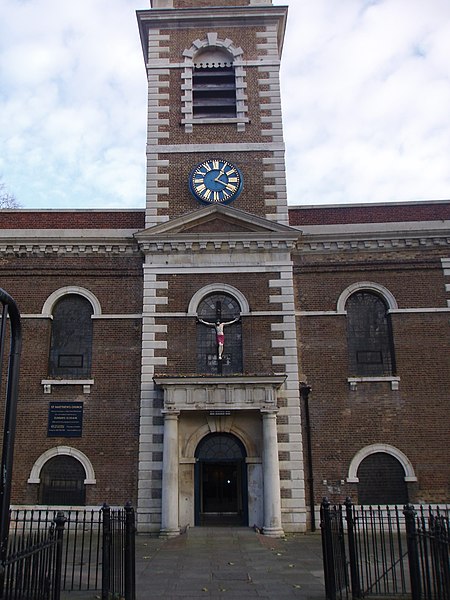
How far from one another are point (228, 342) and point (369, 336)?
4.27m

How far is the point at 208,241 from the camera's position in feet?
57.6

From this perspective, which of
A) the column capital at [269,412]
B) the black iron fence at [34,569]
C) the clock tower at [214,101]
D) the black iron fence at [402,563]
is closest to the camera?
the black iron fence at [34,569]

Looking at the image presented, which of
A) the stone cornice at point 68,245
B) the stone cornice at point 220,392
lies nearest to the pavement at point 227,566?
the stone cornice at point 220,392

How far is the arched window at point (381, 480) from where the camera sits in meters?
15.7

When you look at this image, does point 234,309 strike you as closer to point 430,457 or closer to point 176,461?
point 176,461

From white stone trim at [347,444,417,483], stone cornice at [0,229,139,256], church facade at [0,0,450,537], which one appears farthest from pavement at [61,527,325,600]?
stone cornice at [0,229,139,256]

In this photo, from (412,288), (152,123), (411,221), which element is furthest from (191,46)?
(412,288)

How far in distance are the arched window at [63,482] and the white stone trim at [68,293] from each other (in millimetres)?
4298

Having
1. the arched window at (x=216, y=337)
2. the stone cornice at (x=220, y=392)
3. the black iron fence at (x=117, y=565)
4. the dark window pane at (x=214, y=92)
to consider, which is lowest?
the black iron fence at (x=117, y=565)

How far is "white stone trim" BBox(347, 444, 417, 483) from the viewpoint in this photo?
15734 mm

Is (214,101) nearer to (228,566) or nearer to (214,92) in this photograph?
(214,92)

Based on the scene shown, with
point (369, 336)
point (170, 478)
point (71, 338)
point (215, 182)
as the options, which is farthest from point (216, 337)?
point (215, 182)

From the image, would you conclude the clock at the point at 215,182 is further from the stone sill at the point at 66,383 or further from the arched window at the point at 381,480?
the arched window at the point at 381,480

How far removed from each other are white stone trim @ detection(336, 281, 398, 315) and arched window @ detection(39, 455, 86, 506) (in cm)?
885
